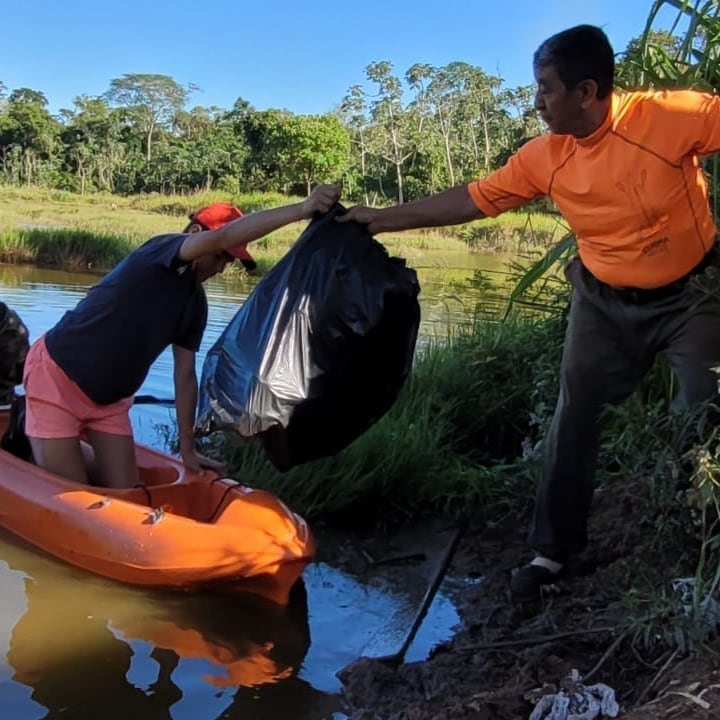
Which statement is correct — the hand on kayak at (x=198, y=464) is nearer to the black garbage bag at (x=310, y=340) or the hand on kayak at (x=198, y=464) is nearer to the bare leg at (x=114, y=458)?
the bare leg at (x=114, y=458)

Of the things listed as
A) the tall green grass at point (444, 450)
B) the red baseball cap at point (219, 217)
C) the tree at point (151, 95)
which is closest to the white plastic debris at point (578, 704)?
the tall green grass at point (444, 450)

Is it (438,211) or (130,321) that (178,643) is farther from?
(438,211)

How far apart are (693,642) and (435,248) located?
21.4 meters

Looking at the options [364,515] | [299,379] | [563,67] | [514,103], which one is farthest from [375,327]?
[514,103]

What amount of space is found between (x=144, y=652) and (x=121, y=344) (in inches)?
47.7

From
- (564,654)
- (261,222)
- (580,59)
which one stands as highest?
(580,59)

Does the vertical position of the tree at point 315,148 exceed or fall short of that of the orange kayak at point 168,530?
it exceeds it

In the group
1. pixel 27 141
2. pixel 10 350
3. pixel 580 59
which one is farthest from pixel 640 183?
pixel 27 141

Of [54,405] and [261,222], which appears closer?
[261,222]

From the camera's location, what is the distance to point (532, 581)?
358cm

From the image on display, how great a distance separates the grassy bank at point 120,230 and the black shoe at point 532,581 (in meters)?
3.64

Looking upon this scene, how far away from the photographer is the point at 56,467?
4.26 metres

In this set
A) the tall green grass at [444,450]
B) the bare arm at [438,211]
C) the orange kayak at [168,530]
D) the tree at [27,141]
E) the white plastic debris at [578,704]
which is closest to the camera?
the white plastic debris at [578,704]

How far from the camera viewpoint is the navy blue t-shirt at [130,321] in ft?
13.0
